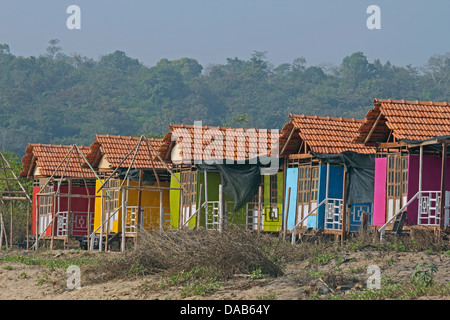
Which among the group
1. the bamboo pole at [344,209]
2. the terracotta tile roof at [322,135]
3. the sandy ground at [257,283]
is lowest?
the sandy ground at [257,283]

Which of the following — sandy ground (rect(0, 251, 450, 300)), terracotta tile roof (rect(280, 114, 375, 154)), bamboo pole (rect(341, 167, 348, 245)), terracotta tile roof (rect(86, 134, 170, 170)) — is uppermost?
terracotta tile roof (rect(280, 114, 375, 154))

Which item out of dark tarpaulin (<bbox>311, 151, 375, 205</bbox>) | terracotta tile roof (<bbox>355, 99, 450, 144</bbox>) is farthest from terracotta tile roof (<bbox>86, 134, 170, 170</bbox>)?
terracotta tile roof (<bbox>355, 99, 450, 144</bbox>)

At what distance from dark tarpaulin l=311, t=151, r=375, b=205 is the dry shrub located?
684 centimetres

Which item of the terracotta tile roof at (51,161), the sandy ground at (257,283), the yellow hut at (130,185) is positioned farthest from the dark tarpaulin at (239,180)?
the terracotta tile roof at (51,161)

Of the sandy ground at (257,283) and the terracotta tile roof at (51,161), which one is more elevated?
the terracotta tile roof at (51,161)

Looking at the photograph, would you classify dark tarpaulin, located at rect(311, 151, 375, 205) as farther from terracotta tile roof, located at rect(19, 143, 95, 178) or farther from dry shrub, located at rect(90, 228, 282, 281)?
terracotta tile roof, located at rect(19, 143, 95, 178)

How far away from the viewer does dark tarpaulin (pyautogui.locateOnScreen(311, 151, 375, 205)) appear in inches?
980

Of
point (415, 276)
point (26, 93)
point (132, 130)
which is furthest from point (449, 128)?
point (26, 93)

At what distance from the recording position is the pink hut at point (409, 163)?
2164cm

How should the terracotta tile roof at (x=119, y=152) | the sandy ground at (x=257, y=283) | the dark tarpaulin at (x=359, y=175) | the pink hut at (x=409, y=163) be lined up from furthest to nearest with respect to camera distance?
the terracotta tile roof at (x=119, y=152), the dark tarpaulin at (x=359, y=175), the pink hut at (x=409, y=163), the sandy ground at (x=257, y=283)

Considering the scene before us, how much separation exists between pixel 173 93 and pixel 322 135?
76.6 m

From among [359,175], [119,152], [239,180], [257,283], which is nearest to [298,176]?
[239,180]

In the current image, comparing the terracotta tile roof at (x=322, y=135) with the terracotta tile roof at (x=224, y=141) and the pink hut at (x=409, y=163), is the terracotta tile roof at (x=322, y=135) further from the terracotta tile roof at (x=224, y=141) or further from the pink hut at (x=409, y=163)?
the pink hut at (x=409, y=163)

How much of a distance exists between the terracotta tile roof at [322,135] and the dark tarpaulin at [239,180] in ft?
4.10
